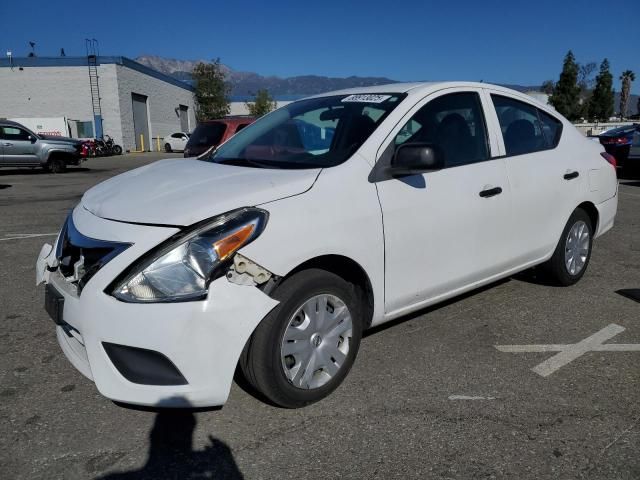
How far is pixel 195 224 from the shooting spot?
7.57ft

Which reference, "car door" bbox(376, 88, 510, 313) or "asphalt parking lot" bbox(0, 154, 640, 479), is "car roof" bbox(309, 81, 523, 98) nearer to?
"car door" bbox(376, 88, 510, 313)

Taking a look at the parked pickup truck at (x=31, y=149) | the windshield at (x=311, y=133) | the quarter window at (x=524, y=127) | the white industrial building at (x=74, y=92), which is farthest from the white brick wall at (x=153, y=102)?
the quarter window at (x=524, y=127)

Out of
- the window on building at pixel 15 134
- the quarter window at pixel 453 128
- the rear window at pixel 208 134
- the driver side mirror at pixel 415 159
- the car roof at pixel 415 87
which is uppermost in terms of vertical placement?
A: the window on building at pixel 15 134

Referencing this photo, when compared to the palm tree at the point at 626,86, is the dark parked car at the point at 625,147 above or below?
below

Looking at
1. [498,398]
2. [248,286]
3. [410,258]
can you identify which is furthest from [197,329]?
[498,398]

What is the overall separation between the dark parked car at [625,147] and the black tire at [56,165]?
1738cm

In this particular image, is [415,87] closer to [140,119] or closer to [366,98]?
[366,98]

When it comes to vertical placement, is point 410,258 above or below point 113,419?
above

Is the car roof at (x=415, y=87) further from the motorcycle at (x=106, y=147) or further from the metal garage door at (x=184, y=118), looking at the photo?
the metal garage door at (x=184, y=118)

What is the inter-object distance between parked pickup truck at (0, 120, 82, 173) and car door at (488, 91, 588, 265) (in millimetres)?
17091

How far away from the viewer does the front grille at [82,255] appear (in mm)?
2303

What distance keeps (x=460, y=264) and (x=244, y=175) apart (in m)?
1.47

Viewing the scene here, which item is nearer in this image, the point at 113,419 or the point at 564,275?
the point at 113,419

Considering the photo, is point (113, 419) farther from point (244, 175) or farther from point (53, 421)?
point (244, 175)
